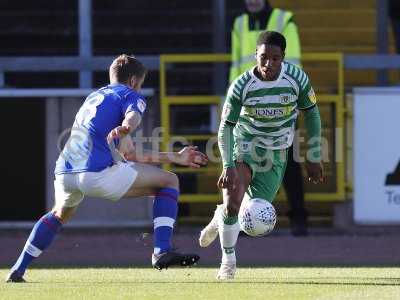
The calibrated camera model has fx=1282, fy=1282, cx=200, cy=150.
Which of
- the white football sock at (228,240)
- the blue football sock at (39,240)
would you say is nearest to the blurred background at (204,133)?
the white football sock at (228,240)

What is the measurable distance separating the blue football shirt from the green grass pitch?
820 mm

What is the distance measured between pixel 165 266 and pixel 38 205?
482 centimetres

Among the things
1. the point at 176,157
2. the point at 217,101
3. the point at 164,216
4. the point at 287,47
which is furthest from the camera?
the point at 217,101

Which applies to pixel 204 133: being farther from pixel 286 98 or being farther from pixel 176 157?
pixel 176 157

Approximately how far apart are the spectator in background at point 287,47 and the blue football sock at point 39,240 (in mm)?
4044

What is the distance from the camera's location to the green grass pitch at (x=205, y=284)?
800 cm

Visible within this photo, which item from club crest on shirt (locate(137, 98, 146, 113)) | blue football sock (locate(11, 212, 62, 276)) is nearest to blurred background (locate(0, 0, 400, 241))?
blue football sock (locate(11, 212, 62, 276))

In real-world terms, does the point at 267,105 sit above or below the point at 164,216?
above

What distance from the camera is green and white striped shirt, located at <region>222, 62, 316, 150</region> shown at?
351 inches

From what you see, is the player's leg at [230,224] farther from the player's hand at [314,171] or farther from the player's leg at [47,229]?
the player's leg at [47,229]

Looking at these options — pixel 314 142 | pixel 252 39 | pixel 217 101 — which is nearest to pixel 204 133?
pixel 217 101

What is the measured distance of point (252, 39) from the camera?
12500 mm

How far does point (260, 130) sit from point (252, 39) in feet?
11.5

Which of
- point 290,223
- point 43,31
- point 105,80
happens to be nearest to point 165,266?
point 290,223
